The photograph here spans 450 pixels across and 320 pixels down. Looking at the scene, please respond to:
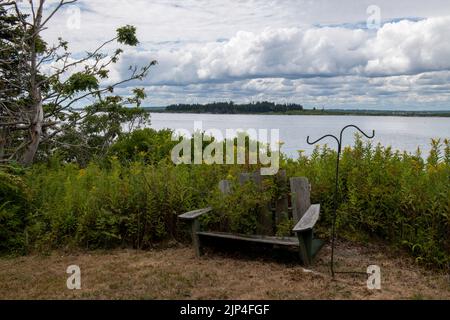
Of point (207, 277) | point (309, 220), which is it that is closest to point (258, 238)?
point (309, 220)

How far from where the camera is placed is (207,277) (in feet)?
16.5

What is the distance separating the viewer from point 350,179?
6.20 meters

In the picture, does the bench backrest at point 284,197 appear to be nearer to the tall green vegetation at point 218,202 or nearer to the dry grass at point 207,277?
the tall green vegetation at point 218,202

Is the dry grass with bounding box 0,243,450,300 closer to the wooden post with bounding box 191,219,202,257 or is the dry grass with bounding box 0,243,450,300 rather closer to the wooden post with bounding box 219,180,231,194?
the wooden post with bounding box 191,219,202,257

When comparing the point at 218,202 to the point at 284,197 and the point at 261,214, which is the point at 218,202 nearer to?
the point at 261,214

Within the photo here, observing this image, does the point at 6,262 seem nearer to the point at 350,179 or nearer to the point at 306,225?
the point at 306,225

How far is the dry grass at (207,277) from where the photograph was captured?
14.9 ft

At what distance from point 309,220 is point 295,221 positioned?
0.67 m

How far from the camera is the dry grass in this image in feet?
14.9

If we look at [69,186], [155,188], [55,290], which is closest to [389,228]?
[155,188]

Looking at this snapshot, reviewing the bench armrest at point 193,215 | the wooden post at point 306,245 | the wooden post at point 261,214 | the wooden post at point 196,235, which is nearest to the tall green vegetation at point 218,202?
the wooden post at point 261,214

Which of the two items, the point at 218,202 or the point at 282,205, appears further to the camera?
the point at 282,205

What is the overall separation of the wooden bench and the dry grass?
0.69ft
